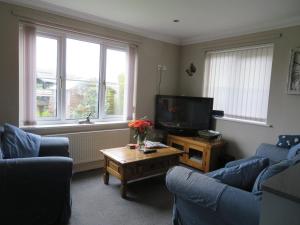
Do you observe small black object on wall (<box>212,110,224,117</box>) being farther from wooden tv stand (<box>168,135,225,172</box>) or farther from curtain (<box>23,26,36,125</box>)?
curtain (<box>23,26,36,125</box>)

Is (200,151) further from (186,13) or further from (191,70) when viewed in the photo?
(186,13)

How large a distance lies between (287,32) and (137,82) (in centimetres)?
251

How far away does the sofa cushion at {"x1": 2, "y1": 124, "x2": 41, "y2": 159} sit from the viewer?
2.24 metres

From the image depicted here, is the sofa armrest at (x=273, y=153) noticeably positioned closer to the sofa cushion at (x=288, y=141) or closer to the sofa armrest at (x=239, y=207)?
the sofa cushion at (x=288, y=141)

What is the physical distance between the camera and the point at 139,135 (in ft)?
10.00

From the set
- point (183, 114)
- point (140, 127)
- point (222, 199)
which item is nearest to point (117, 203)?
point (140, 127)

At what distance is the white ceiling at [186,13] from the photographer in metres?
2.70

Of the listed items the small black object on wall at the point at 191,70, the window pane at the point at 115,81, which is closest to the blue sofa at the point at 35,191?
the window pane at the point at 115,81

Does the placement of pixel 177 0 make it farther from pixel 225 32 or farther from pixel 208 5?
pixel 225 32

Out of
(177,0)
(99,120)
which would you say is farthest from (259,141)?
(99,120)

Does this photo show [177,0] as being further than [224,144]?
No

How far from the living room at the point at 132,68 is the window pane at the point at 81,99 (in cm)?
2

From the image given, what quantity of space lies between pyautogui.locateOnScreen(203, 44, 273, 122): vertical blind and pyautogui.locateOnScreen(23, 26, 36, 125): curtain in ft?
9.90

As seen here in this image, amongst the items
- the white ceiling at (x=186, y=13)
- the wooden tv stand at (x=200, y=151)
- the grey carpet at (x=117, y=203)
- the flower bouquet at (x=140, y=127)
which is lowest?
the grey carpet at (x=117, y=203)
